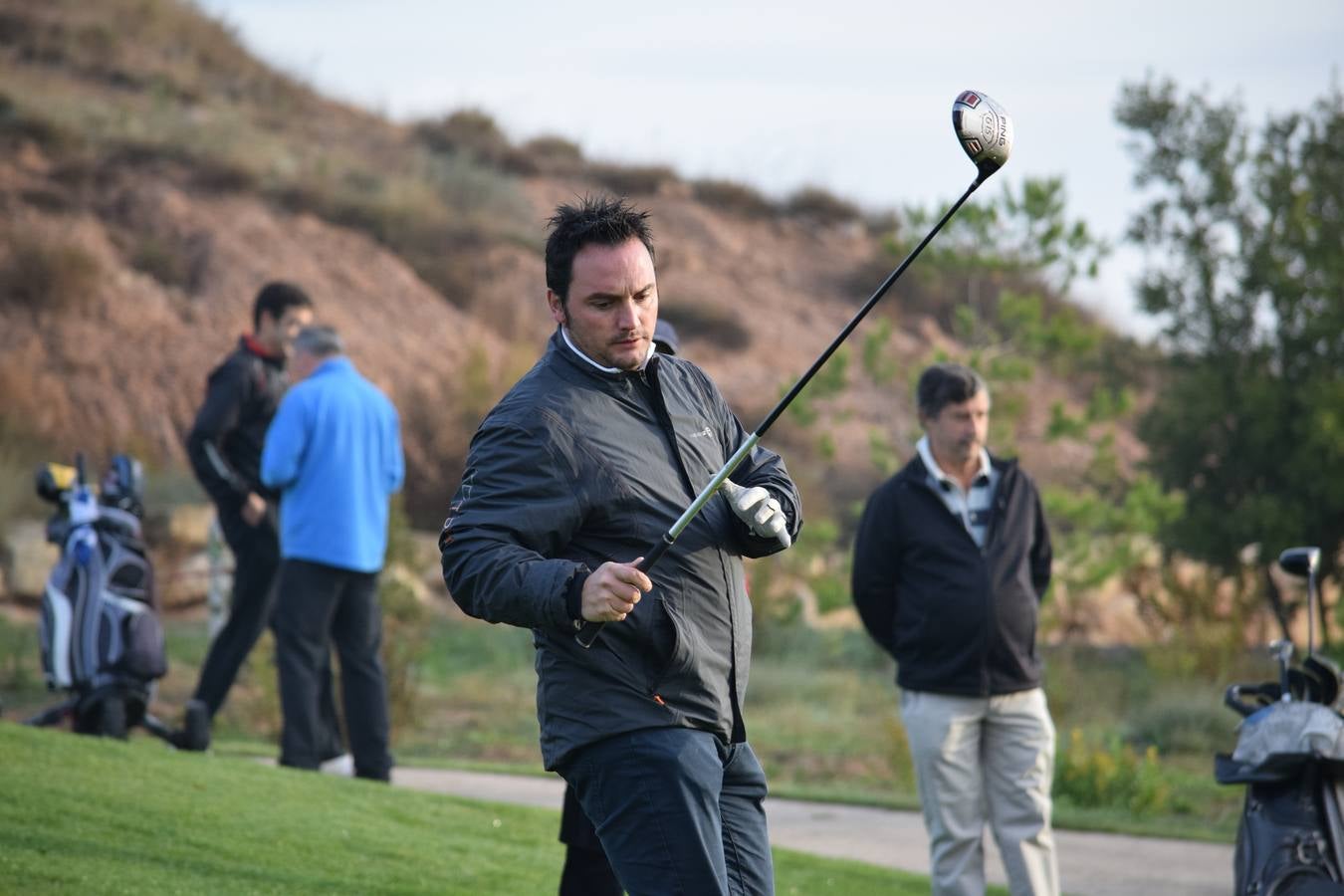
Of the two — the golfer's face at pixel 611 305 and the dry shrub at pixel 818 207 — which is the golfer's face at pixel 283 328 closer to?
the golfer's face at pixel 611 305

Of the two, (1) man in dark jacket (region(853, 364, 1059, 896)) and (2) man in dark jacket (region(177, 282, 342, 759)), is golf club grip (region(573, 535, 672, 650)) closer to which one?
(1) man in dark jacket (region(853, 364, 1059, 896))

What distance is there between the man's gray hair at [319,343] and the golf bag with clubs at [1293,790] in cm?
460

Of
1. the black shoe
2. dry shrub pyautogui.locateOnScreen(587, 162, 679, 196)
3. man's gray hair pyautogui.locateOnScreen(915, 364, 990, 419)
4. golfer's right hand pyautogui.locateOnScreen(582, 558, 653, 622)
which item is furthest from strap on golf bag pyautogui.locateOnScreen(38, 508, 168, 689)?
dry shrub pyautogui.locateOnScreen(587, 162, 679, 196)

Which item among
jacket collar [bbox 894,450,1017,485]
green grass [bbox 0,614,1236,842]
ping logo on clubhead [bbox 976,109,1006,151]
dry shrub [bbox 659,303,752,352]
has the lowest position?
green grass [bbox 0,614,1236,842]

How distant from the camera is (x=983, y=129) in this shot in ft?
12.4

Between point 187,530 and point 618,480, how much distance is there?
47.2 feet

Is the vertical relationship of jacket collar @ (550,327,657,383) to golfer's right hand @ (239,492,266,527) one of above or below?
above

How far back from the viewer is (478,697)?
1391 cm

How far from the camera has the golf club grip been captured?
3.47 m

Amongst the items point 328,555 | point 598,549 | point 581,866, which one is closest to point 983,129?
point 598,549

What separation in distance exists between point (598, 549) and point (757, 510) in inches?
14.4

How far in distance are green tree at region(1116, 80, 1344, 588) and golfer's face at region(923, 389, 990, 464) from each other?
956 cm

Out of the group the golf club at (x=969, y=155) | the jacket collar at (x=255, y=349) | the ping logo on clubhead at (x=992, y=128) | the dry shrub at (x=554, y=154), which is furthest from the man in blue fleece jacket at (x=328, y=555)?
the dry shrub at (x=554, y=154)

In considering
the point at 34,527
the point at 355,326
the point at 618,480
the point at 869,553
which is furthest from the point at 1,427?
the point at 618,480
